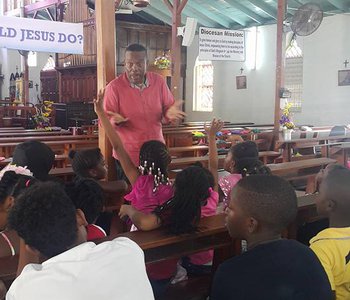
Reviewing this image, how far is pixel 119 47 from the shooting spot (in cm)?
1328

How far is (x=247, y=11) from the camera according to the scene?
11.1 m

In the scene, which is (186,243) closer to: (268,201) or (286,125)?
(268,201)

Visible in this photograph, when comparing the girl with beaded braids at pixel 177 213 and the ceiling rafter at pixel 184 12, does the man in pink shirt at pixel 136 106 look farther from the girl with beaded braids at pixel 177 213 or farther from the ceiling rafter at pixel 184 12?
the ceiling rafter at pixel 184 12

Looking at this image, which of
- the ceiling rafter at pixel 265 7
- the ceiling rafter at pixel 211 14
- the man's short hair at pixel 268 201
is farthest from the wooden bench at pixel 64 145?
the ceiling rafter at pixel 211 14

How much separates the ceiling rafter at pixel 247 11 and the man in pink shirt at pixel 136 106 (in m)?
8.38

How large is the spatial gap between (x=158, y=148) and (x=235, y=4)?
30.2 feet

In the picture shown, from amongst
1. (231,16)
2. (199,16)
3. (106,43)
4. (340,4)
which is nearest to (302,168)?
(106,43)

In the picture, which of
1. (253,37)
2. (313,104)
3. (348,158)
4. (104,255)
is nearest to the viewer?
(104,255)

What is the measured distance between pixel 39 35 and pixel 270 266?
4045 mm

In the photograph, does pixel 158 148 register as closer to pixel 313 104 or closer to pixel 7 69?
pixel 313 104

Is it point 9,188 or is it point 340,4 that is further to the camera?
point 340,4

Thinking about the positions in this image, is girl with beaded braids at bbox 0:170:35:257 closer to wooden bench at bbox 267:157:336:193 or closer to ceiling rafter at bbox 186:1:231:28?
wooden bench at bbox 267:157:336:193

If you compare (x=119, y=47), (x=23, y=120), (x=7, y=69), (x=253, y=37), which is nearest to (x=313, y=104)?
(x=253, y=37)

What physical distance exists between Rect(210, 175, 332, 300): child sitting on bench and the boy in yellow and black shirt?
232mm
